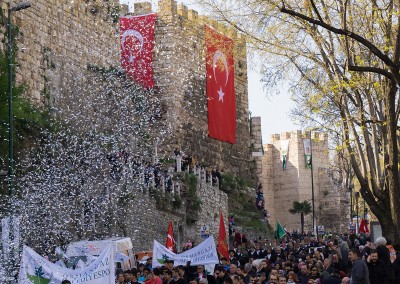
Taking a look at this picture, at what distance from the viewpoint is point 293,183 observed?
73312 millimetres

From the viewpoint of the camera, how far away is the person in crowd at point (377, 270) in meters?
17.2

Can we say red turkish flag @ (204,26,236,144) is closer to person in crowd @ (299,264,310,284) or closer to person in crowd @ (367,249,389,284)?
person in crowd @ (299,264,310,284)

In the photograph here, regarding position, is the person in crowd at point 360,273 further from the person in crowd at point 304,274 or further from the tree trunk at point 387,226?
the tree trunk at point 387,226

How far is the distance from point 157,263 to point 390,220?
5.09 metres

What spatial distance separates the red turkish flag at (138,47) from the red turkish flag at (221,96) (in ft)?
11.8

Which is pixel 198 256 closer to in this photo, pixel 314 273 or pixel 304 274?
pixel 304 274

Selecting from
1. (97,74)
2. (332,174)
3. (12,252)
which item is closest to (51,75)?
(97,74)

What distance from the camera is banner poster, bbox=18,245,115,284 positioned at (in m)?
17.6

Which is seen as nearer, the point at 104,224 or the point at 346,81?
the point at 346,81

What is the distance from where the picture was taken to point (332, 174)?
250ft

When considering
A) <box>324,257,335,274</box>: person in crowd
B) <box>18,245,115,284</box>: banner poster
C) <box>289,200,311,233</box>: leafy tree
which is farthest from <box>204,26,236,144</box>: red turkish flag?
<box>18,245,115,284</box>: banner poster

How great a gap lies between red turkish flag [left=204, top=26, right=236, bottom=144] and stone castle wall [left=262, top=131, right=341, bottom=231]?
71.6 feet

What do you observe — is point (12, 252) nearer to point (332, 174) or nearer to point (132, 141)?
point (132, 141)

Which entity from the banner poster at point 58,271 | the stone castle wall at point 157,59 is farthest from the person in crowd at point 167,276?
the stone castle wall at point 157,59
